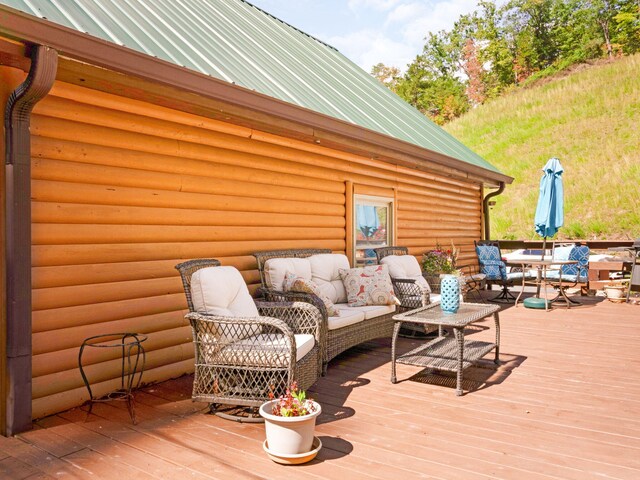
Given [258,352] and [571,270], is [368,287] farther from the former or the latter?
[571,270]

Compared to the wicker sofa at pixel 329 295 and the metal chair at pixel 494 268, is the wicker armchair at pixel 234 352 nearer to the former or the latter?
the wicker sofa at pixel 329 295

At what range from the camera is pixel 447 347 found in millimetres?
4324

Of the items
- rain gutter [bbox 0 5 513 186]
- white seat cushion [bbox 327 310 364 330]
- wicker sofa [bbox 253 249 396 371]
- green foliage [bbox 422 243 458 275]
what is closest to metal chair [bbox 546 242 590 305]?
green foliage [bbox 422 243 458 275]

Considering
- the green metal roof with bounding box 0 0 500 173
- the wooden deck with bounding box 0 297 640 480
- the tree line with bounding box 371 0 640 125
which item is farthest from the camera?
the tree line with bounding box 371 0 640 125

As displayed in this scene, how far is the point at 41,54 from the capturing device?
107 inches

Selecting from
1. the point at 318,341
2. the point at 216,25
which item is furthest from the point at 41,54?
the point at 216,25

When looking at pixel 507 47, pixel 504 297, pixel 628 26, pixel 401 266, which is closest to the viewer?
pixel 401 266

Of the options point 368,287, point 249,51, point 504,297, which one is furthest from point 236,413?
point 504,297

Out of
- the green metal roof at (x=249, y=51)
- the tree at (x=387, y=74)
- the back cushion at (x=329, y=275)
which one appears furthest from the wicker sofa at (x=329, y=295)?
the tree at (x=387, y=74)

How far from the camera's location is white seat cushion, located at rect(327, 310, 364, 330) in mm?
4223

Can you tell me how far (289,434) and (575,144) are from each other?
21.7 m

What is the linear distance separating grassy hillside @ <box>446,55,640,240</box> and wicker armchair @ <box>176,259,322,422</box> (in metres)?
14.9

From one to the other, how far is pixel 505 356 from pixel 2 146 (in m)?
4.40

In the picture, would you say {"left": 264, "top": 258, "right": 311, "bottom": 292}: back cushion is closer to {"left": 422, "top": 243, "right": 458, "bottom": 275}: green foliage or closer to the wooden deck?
the wooden deck
